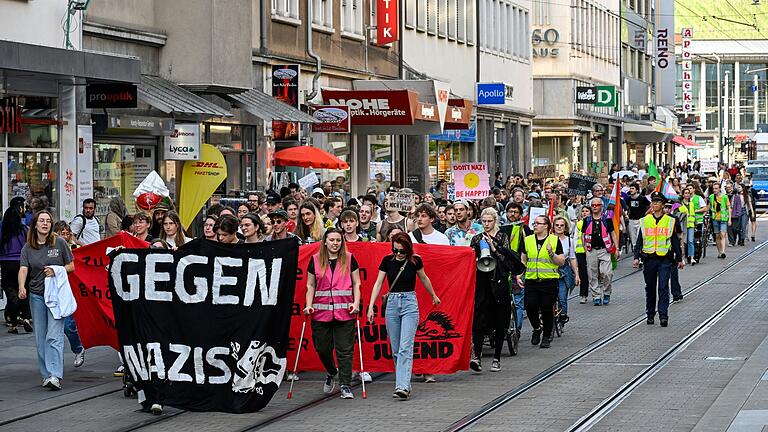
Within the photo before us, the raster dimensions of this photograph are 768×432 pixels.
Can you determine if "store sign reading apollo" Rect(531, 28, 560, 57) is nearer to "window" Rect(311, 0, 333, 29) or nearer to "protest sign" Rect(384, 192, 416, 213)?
"window" Rect(311, 0, 333, 29)

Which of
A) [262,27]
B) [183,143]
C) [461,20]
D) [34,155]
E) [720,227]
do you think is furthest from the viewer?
[461,20]

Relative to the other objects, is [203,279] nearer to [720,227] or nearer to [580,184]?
[580,184]

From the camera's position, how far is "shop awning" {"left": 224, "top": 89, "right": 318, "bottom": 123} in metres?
28.7

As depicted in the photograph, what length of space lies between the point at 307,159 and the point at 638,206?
788 cm

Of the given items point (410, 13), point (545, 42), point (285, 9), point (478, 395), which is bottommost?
point (478, 395)

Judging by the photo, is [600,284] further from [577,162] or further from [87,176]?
Result: [577,162]

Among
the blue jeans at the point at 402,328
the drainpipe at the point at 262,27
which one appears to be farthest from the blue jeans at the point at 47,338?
the drainpipe at the point at 262,27

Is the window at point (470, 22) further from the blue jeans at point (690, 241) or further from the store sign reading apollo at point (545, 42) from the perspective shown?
the blue jeans at point (690, 241)

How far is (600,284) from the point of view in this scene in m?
23.5

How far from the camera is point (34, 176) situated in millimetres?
23328

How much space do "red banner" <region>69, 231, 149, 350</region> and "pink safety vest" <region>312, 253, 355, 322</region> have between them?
2.35m

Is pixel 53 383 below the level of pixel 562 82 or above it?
below

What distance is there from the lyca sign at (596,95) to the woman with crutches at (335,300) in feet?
169

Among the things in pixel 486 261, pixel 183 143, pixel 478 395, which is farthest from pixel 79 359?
pixel 183 143
